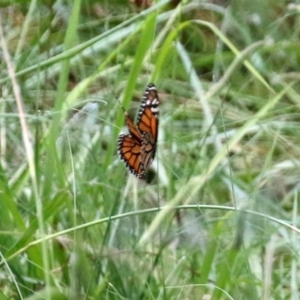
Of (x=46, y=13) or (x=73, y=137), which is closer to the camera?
(x=73, y=137)

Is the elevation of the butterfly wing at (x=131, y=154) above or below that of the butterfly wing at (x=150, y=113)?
below

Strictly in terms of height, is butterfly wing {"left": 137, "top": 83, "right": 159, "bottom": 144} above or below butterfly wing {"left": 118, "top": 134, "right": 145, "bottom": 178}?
above

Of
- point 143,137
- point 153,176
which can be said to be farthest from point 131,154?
point 153,176

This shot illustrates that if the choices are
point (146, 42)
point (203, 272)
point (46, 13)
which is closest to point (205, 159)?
point (146, 42)

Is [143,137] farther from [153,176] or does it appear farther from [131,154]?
[153,176]

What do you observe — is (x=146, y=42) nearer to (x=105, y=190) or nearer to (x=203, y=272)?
(x=105, y=190)
